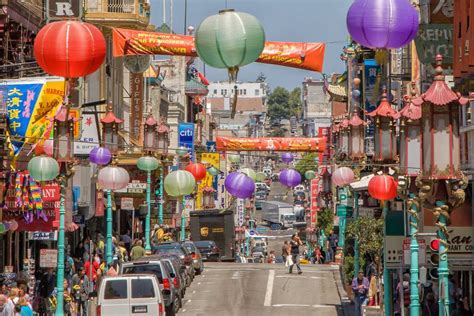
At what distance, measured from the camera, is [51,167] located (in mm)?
34000

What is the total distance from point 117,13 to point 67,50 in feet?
138

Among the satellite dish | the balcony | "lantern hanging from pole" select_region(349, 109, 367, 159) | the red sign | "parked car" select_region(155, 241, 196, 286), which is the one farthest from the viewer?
the balcony

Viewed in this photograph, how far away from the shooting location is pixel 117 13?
67.2 m

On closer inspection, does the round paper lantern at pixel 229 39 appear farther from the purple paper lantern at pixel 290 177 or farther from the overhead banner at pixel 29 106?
the purple paper lantern at pixel 290 177

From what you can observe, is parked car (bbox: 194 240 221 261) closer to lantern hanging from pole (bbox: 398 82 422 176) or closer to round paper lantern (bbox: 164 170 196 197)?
round paper lantern (bbox: 164 170 196 197)

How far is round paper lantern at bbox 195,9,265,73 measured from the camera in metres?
22.0

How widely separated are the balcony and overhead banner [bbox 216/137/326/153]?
7.00 m

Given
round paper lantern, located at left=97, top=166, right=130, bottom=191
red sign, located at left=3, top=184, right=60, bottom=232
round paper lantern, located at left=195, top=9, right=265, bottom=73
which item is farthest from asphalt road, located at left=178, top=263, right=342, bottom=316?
round paper lantern, located at left=195, top=9, right=265, bottom=73

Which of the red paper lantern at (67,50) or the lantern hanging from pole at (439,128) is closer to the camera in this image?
the lantern hanging from pole at (439,128)

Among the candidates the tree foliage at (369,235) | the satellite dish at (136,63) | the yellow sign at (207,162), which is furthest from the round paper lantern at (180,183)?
the yellow sign at (207,162)

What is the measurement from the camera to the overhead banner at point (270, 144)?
67.9 m

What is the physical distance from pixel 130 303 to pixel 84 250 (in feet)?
54.5

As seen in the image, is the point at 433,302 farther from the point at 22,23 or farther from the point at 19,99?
the point at 22,23

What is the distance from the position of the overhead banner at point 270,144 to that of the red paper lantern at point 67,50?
41.6 metres
